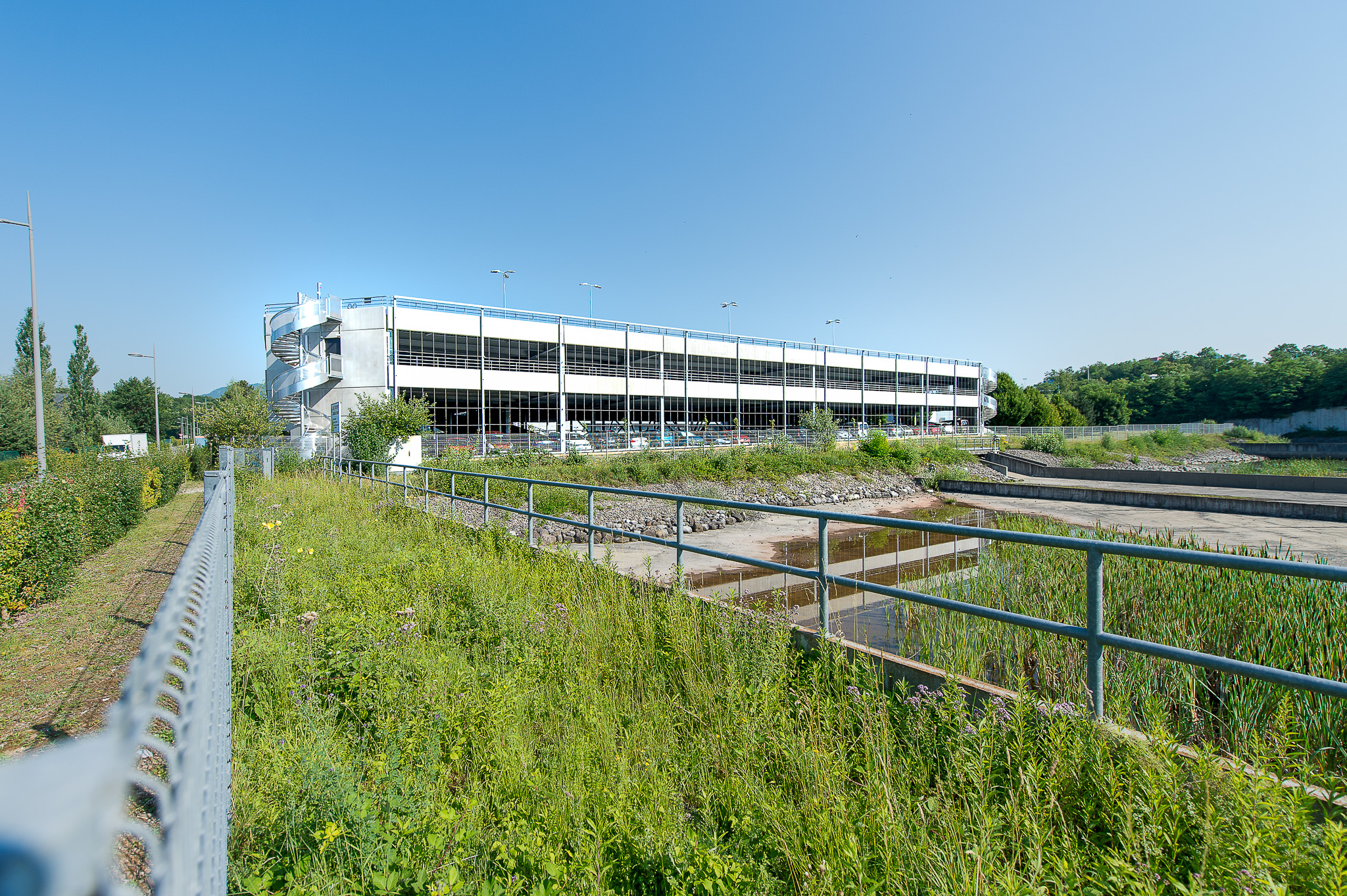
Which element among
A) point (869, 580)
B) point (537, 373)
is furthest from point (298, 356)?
point (869, 580)

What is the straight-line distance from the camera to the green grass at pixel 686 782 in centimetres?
250

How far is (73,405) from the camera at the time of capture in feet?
218

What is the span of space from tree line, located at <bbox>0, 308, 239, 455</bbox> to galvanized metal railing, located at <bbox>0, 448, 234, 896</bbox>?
22.0 m

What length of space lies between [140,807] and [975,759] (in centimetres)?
468

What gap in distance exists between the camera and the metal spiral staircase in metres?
37.0

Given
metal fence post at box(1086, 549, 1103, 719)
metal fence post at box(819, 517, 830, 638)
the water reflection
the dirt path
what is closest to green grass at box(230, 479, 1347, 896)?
metal fence post at box(1086, 549, 1103, 719)

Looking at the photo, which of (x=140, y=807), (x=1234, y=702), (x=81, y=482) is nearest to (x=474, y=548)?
(x=140, y=807)

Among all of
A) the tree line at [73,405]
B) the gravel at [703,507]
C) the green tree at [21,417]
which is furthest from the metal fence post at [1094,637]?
the green tree at [21,417]

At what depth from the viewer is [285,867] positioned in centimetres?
274

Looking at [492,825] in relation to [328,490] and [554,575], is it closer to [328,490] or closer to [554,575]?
[554,575]

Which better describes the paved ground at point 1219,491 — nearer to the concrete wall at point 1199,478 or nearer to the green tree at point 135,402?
the concrete wall at point 1199,478

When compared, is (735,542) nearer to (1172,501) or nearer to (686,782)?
(686,782)

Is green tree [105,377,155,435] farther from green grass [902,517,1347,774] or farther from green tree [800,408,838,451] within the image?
green grass [902,517,1347,774]

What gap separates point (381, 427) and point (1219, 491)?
120 ft
